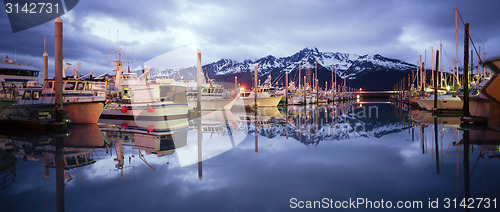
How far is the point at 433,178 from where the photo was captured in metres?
6.22

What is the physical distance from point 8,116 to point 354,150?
1874 cm

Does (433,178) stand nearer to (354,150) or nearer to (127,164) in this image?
(354,150)

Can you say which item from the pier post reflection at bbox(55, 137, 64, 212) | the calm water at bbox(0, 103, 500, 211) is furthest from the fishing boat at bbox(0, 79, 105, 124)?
the pier post reflection at bbox(55, 137, 64, 212)

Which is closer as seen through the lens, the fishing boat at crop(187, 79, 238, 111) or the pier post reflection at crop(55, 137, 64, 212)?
the pier post reflection at crop(55, 137, 64, 212)

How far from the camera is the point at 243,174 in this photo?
6801mm

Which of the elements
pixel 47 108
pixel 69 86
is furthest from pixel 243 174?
pixel 69 86

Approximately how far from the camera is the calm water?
5.06 meters

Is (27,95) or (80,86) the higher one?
(80,86)

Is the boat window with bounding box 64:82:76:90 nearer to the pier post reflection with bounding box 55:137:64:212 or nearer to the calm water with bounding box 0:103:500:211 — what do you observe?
the calm water with bounding box 0:103:500:211

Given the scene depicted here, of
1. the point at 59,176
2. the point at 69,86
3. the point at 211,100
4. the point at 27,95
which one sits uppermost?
the point at 69,86

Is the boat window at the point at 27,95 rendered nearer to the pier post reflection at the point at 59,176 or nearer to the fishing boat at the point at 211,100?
the pier post reflection at the point at 59,176

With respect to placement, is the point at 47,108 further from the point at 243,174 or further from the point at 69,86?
the point at 243,174

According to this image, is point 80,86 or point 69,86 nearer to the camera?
point 69,86

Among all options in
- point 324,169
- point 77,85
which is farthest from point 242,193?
point 77,85
